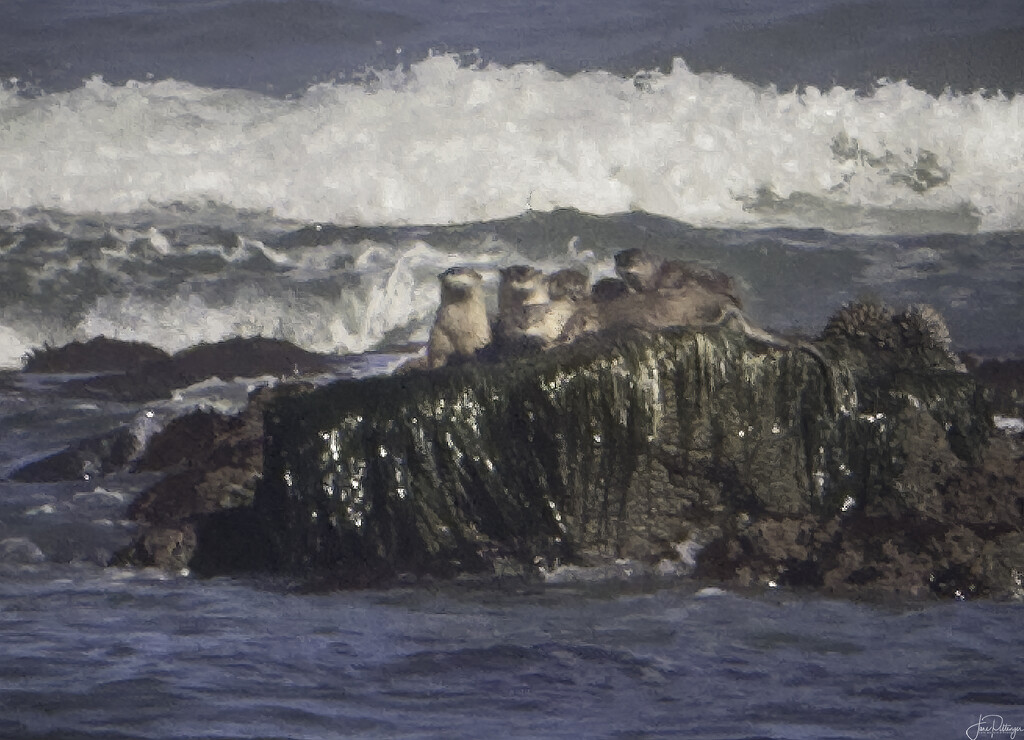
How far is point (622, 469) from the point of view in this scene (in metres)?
5.70

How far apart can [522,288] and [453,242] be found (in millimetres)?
7682

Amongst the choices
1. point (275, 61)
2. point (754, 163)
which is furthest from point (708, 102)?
point (275, 61)

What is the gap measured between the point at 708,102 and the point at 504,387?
1043cm

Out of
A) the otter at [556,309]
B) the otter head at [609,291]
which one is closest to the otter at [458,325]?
the otter at [556,309]

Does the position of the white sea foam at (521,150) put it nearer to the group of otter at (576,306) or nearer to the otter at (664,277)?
the group of otter at (576,306)

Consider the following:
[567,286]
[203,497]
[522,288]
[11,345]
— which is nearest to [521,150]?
[11,345]

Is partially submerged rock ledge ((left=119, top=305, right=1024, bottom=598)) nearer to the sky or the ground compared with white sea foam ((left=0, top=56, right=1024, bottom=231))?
nearer to the ground

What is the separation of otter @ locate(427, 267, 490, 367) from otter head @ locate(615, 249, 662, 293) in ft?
2.80

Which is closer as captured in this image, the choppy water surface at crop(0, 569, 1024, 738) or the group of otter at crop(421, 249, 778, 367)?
the choppy water surface at crop(0, 569, 1024, 738)

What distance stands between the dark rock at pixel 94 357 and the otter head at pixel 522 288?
16.0ft

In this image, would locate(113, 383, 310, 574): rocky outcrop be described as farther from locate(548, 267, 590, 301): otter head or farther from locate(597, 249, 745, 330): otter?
locate(597, 249, 745, 330): otter

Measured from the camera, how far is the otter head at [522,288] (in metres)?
7.41

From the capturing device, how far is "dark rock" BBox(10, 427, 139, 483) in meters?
8.05

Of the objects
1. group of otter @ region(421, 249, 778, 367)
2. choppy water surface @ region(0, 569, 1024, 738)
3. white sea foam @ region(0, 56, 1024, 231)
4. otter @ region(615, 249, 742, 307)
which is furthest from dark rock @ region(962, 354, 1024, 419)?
white sea foam @ region(0, 56, 1024, 231)
